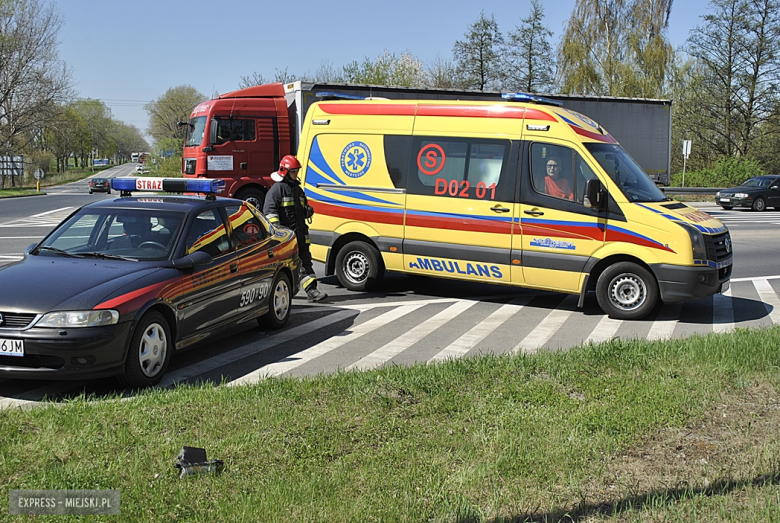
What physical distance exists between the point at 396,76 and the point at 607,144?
1573 inches

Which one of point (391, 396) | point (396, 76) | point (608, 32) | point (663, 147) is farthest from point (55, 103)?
point (391, 396)

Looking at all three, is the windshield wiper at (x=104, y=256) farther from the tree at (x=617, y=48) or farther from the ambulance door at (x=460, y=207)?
the tree at (x=617, y=48)

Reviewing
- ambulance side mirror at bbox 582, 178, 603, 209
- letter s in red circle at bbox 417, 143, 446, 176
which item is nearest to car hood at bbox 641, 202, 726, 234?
ambulance side mirror at bbox 582, 178, 603, 209

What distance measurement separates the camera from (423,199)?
32.4ft

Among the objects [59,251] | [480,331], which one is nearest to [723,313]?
[480,331]

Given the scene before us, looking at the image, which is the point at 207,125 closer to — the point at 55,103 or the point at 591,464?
the point at 591,464

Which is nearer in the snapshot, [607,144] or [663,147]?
[607,144]

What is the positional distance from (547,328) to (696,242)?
80.4 inches

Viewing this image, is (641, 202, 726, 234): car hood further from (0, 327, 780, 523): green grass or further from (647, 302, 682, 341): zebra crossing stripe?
(0, 327, 780, 523): green grass

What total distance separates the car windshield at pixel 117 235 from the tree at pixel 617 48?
130 ft

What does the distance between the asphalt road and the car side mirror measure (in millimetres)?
940

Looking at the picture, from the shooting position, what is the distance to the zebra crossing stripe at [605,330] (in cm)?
806

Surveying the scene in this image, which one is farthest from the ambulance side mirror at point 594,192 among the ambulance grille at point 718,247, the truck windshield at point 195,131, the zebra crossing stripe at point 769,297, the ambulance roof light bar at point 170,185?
the truck windshield at point 195,131

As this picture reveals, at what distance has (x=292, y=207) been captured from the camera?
981 cm
